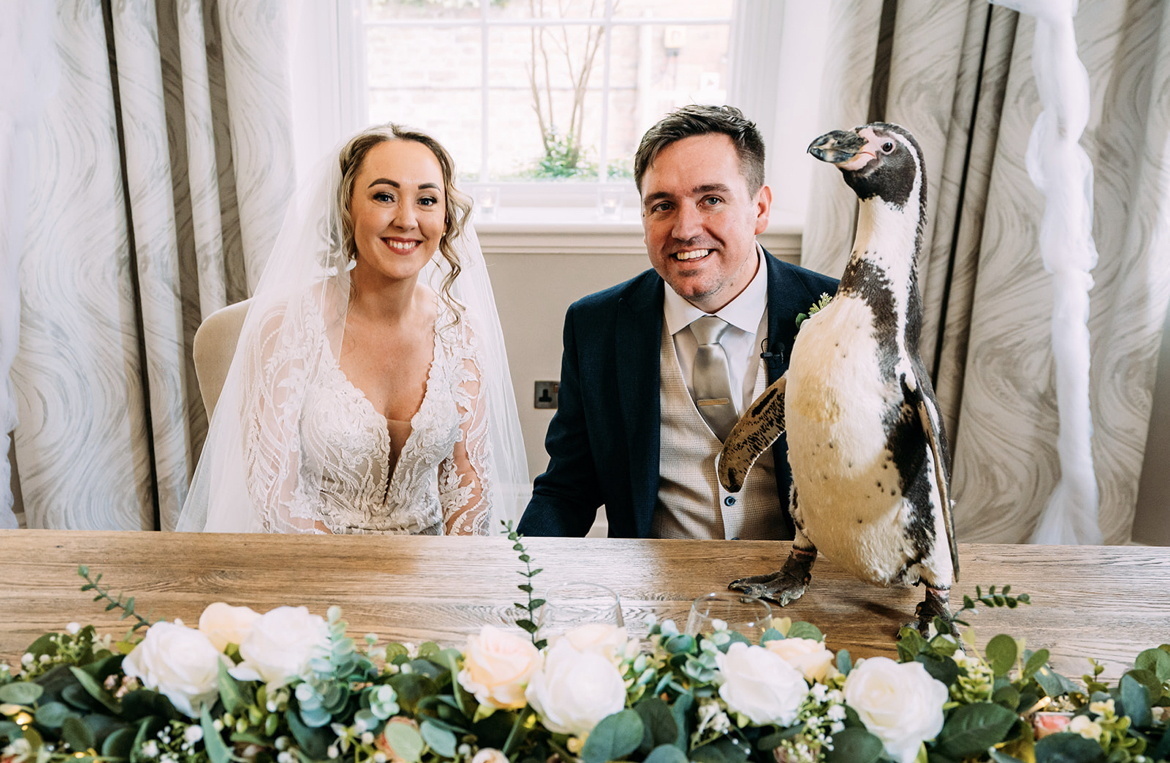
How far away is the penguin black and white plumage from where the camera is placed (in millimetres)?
823

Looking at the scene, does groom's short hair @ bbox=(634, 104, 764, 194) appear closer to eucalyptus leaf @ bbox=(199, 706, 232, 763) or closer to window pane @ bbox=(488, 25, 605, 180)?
eucalyptus leaf @ bbox=(199, 706, 232, 763)

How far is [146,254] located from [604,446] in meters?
1.60

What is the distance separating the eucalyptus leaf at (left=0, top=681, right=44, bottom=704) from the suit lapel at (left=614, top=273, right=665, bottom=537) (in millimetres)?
1035

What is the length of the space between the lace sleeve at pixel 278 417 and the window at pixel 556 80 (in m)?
1.26

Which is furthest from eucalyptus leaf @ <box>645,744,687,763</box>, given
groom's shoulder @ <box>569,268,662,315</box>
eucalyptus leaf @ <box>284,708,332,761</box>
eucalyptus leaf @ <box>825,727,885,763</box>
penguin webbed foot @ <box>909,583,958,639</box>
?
groom's shoulder @ <box>569,268,662,315</box>

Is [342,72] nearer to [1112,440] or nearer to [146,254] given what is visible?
[146,254]

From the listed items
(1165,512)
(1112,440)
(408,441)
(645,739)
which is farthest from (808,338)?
(1165,512)

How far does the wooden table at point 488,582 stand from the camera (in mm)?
946

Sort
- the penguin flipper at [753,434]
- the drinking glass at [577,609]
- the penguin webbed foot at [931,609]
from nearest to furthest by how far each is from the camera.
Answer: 1. the drinking glass at [577,609]
2. the penguin webbed foot at [931,609]
3. the penguin flipper at [753,434]

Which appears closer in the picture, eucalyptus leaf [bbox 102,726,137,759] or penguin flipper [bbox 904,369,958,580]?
eucalyptus leaf [bbox 102,726,137,759]

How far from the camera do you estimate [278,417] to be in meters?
1.60

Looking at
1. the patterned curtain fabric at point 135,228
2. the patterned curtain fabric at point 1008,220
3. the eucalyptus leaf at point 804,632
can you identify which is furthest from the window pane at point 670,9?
the eucalyptus leaf at point 804,632

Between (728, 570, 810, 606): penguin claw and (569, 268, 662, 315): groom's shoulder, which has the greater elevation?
(569, 268, 662, 315): groom's shoulder

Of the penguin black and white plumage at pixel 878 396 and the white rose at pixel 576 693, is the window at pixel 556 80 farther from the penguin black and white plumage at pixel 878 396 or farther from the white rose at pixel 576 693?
A: the white rose at pixel 576 693
